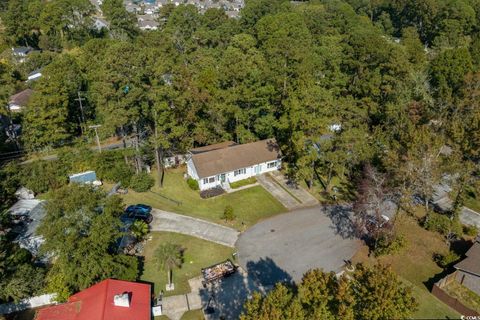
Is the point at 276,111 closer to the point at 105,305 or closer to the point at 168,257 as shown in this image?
the point at 168,257

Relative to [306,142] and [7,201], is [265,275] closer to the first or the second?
[306,142]

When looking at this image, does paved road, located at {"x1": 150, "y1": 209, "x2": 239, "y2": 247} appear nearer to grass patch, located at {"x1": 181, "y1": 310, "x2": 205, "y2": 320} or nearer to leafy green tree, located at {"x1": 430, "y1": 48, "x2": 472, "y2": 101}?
grass patch, located at {"x1": 181, "y1": 310, "x2": 205, "y2": 320}

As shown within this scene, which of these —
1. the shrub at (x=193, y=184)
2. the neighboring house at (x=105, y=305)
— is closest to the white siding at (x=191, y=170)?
the shrub at (x=193, y=184)

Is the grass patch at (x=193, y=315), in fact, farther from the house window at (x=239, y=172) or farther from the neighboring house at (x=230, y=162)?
the house window at (x=239, y=172)

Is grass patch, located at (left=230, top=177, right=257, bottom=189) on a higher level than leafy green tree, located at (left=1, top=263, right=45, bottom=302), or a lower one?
lower

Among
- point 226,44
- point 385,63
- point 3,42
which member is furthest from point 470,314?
point 3,42

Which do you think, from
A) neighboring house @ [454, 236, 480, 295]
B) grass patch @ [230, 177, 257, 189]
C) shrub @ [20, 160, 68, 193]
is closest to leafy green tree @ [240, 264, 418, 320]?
neighboring house @ [454, 236, 480, 295]
